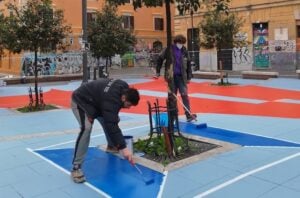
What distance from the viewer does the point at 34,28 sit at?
1234 cm

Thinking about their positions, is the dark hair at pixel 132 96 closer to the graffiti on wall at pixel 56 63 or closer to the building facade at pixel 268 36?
the building facade at pixel 268 36

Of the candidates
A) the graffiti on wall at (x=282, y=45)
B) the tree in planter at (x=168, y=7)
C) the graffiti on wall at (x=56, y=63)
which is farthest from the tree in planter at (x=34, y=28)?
the graffiti on wall at (x=282, y=45)

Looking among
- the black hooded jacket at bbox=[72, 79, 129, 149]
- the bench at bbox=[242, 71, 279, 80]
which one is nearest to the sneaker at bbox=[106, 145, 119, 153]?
the black hooded jacket at bbox=[72, 79, 129, 149]

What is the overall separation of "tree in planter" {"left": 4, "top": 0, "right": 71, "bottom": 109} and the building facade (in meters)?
14.8

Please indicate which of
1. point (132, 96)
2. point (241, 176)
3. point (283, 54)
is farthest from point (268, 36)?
point (132, 96)

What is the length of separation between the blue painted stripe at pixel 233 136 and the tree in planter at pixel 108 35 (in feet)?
47.3

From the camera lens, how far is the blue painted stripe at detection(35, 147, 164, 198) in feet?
16.8

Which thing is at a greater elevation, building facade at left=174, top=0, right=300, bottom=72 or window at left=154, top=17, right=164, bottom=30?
window at left=154, top=17, right=164, bottom=30

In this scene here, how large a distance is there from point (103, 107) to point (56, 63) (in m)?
26.4

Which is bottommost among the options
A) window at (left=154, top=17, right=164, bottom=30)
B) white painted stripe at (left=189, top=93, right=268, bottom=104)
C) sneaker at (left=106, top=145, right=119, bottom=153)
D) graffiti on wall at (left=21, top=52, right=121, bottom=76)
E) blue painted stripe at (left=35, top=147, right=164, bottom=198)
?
blue painted stripe at (left=35, top=147, right=164, bottom=198)

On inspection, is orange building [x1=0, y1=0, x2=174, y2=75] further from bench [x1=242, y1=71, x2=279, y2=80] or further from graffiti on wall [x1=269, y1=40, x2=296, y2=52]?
bench [x1=242, y1=71, x2=279, y2=80]

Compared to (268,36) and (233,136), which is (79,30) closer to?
(268,36)

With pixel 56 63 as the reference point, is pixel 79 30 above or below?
above

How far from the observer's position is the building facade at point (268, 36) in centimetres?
2705
